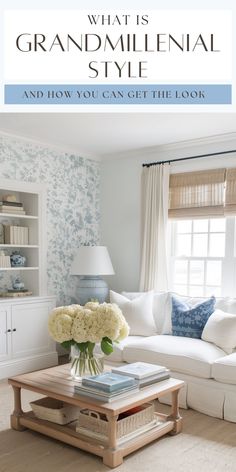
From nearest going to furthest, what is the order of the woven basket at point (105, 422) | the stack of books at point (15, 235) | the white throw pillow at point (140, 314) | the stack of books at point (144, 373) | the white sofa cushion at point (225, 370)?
the woven basket at point (105, 422), the stack of books at point (144, 373), the white sofa cushion at point (225, 370), the white throw pillow at point (140, 314), the stack of books at point (15, 235)

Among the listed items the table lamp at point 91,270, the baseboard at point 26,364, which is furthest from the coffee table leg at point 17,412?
the table lamp at point 91,270

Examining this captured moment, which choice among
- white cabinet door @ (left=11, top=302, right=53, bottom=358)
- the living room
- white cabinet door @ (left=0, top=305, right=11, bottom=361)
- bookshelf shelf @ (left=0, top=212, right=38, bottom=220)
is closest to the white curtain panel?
the living room

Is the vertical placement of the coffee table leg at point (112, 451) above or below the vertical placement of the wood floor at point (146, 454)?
above

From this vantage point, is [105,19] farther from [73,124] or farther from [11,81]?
[73,124]

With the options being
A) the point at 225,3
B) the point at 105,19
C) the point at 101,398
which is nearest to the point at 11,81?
the point at 105,19

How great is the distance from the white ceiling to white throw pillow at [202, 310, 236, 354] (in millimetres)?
1767

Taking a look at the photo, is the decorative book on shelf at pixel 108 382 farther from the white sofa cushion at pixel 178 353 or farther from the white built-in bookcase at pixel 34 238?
the white built-in bookcase at pixel 34 238

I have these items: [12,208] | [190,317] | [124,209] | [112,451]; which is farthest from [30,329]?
[112,451]

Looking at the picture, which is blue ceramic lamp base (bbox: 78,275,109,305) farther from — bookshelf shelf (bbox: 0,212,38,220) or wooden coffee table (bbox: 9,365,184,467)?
wooden coffee table (bbox: 9,365,184,467)

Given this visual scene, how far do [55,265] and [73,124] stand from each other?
1.70m

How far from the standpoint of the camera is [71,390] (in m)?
2.62

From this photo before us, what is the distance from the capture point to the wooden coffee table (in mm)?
2422

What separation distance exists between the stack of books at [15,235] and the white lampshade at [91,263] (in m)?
0.63

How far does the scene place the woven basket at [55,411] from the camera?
9.04ft
